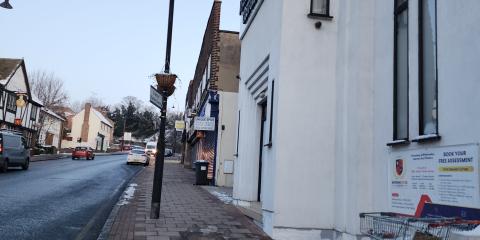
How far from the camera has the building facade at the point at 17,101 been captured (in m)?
42.0

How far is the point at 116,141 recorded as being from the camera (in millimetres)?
119562

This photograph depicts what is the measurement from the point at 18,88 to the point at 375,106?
45.7 meters

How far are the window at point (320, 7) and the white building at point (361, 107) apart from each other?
0.07 feet

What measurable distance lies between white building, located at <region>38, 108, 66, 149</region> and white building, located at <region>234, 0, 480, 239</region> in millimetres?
56278

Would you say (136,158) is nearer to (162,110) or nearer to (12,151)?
(12,151)

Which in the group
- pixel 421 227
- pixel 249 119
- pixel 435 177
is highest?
pixel 249 119

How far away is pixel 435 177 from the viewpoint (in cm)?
568

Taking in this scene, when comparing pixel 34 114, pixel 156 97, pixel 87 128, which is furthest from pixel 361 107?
pixel 87 128

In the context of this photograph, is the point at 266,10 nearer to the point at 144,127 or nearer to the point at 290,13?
the point at 290,13

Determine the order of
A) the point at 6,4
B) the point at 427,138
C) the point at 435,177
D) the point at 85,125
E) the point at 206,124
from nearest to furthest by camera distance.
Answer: the point at 435,177 < the point at 427,138 < the point at 6,4 < the point at 206,124 < the point at 85,125

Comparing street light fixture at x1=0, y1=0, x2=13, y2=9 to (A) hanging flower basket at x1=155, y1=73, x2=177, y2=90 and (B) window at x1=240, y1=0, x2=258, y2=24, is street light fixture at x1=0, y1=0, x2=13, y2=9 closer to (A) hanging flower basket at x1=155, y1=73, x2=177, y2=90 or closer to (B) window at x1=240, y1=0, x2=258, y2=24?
(A) hanging flower basket at x1=155, y1=73, x2=177, y2=90

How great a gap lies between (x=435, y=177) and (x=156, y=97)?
22.2 feet

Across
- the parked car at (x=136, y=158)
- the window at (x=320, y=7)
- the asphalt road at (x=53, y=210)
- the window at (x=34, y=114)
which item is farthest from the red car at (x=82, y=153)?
the window at (x=320, y=7)

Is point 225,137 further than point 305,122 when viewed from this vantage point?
Yes
